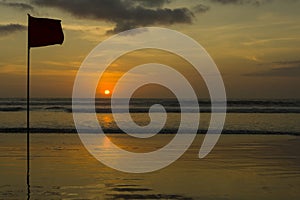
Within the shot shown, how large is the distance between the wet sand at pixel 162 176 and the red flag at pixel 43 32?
334 cm

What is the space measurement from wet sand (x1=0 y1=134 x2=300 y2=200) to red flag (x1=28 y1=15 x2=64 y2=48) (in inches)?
132

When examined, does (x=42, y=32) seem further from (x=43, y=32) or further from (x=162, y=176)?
(x=162, y=176)

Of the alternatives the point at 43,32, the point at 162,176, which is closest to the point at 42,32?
the point at 43,32

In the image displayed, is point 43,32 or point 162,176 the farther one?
point 43,32

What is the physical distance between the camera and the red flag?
44.7 ft

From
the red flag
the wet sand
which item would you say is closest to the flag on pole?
the red flag

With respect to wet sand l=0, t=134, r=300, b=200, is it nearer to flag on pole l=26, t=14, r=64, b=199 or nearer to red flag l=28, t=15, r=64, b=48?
flag on pole l=26, t=14, r=64, b=199

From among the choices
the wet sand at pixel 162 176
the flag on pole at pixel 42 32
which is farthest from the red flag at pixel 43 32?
the wet sand at pixel 162 176

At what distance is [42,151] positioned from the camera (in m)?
18.8

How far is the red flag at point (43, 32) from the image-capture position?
13.6 m

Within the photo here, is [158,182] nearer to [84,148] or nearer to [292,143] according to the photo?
[84,148]

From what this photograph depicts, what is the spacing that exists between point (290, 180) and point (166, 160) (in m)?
4.51

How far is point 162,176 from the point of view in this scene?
44.6 ft

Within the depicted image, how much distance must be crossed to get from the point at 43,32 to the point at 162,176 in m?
4.72
